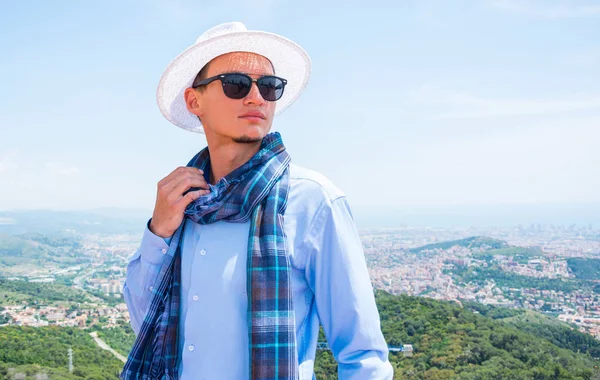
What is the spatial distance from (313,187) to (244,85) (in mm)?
337

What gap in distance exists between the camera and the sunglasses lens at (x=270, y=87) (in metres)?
1.29

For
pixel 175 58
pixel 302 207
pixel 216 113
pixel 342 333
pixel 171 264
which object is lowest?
pixel 342 333

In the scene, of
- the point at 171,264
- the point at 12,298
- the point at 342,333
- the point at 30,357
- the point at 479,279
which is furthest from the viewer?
the point at 479,279

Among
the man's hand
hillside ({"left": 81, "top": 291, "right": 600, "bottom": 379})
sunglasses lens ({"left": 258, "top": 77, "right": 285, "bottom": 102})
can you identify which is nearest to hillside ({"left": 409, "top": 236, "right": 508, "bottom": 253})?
hillside ({"left": 81, "top": 291, "right": 600, "bottom": 379})

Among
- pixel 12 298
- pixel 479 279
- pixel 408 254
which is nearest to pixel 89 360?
pixel 12 298

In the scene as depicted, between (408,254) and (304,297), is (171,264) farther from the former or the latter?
(408,254)

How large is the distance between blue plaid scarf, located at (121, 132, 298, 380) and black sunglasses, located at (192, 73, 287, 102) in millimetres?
121

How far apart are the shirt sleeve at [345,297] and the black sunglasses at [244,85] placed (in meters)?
0.38

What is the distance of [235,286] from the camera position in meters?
1.09

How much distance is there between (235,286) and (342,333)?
0.25 m

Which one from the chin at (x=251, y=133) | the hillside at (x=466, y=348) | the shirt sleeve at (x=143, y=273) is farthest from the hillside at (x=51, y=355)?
the chin at (x=251, y=133)

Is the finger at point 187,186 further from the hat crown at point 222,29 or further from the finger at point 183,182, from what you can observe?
the hat crown at point 222,29

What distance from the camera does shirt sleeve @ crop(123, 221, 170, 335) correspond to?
126 cm

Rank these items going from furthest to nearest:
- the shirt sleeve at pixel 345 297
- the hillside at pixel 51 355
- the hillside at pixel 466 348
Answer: the hillside at pixel 466 348 < the hillside at pixel 51 355 < the shirt sleeve at pixel 345 297
